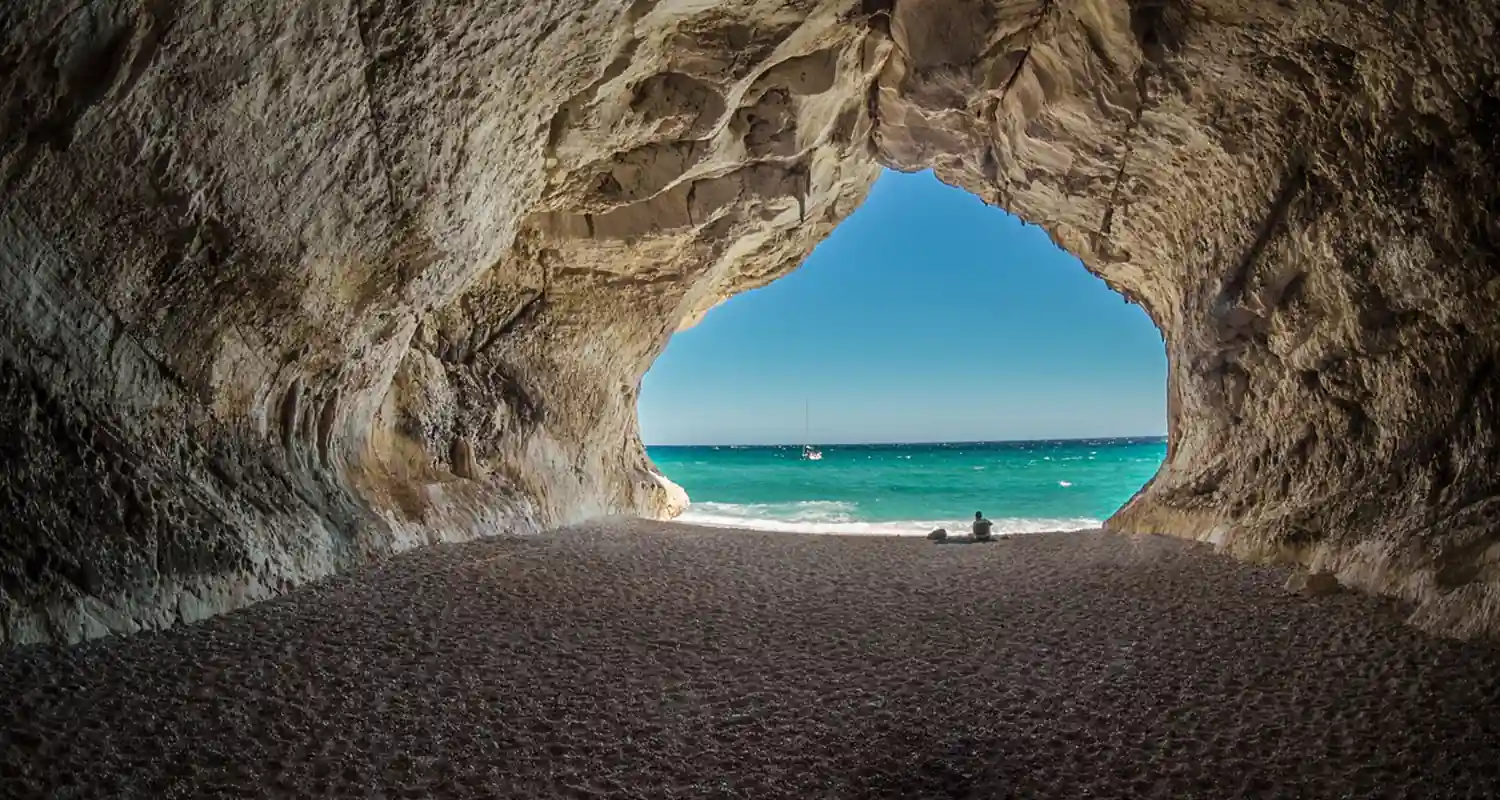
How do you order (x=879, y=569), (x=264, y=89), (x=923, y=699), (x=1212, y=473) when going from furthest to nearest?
(x=1212, y=473) → (x=879, y=569) → (x=264, y=89) → (x=923, y=699)

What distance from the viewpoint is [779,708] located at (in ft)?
11.2

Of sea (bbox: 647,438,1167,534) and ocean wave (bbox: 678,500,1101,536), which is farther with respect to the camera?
sea (bbox: 647,438,1167,534)

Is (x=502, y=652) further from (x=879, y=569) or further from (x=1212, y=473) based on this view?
(x=1212, y=473)

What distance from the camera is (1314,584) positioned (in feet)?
16.1

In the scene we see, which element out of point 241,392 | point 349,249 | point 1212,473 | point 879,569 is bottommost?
point 879,569

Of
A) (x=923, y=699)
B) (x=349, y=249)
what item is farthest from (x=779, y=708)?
(x=349, y=249)

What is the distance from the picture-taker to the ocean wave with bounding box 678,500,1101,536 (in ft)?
48.9

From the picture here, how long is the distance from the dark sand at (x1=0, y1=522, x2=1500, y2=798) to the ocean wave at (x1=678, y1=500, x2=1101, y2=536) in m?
7.84

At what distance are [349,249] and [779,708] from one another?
469 centimetres

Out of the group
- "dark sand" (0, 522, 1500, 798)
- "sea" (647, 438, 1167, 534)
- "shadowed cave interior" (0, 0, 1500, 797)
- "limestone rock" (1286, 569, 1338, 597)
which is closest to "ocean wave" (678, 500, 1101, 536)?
"sea" (647, 438, 1167, 534)

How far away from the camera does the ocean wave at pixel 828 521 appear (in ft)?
48.9

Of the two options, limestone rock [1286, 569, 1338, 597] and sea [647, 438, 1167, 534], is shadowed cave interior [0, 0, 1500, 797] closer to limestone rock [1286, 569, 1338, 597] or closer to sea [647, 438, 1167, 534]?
limestone rock [1286, 569, 1338, 597]

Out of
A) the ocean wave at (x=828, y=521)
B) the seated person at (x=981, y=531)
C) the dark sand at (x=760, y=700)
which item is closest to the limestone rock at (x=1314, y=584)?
the dark sand at (x=760, y=700)

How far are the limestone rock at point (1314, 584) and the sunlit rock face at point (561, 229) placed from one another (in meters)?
0.16
